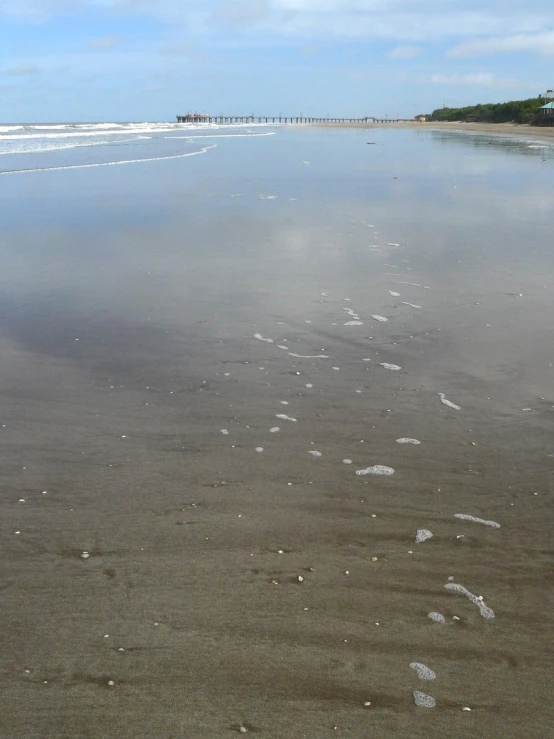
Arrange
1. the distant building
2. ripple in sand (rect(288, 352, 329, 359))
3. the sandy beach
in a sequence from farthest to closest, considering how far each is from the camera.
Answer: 1. the distant building
2. the sandy beach
3. ripple in sand (rect(288, 352, 329, 359))

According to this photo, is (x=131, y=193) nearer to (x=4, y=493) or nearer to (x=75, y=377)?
(x=75, y=377)

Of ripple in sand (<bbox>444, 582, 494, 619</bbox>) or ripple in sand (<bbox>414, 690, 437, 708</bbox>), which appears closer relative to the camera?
ripple in sand (<bbox>414, 690, 437, 708</bbox>)

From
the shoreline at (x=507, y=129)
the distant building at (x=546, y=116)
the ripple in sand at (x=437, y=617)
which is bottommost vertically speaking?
the ripple in sand at (x=437, y=617)

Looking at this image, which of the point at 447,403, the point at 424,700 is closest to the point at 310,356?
the point at 447,403

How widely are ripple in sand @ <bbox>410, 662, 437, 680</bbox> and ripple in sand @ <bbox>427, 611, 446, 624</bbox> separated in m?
0.32

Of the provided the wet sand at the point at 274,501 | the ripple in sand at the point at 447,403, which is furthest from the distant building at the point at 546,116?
the ripple in sand at the point at 447,403

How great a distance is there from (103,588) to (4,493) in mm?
1294

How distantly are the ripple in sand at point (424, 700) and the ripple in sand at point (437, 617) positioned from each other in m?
0.48

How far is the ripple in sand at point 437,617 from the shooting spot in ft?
11.3

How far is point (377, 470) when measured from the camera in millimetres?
4859

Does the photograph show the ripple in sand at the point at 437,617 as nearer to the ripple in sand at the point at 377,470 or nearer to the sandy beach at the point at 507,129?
the ripple in sand at the point at 377,470

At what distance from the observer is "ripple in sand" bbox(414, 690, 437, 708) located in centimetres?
295

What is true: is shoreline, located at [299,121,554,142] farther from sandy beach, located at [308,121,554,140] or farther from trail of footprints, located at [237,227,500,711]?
trail of footprints, located at [237,227,500,711]

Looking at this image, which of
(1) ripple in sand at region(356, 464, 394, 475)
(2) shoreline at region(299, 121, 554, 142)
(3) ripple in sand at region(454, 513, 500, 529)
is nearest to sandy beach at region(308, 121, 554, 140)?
(2) shoreline at region(299, 121, 554, 142)
